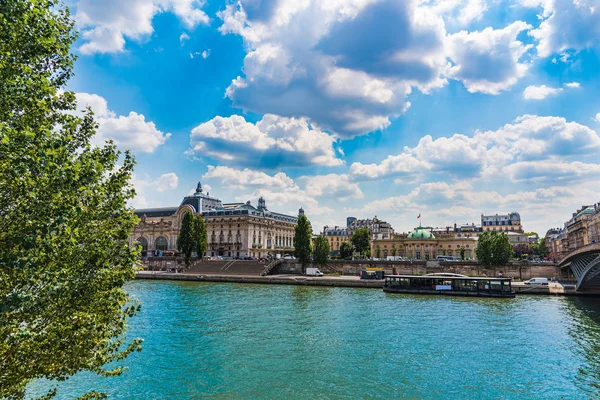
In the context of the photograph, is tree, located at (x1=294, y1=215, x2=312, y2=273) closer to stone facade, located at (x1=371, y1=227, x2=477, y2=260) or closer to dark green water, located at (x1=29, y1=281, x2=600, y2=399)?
stone facade, located at (x1=371, y1=227, x2=477, y2=260)

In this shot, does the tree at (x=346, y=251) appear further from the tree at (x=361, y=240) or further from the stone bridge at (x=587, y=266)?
the stone bridge at (x=587, y=266)

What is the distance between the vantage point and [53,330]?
1102 centimetres

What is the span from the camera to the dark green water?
21375 millimetres

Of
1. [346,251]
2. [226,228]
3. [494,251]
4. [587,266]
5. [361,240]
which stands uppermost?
[226,228]

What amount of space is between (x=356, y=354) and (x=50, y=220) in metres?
22.6

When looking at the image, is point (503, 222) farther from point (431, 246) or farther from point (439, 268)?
point (439, 268)

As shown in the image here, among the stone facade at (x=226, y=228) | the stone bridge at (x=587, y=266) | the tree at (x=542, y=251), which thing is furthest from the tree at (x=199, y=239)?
the tree at (x=542, y=251)

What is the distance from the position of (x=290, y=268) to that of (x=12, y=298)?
9567cm

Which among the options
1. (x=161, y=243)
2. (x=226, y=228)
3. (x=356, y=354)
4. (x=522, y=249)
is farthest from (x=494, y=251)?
(x=161, y=243)

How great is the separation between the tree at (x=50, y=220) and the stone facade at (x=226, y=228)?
405 feet

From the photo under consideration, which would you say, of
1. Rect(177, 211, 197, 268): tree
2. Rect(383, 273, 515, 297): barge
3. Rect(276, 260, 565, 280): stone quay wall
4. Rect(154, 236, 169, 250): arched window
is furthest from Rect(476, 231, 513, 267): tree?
Rect(154, 236, 169, 250): arched window

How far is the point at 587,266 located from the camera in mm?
56344

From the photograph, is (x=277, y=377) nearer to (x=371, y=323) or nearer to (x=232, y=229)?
(x=371, y=323)

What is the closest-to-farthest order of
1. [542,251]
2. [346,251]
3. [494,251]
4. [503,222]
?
[494,251]
[346,251]
[542,251]
[503,222]
